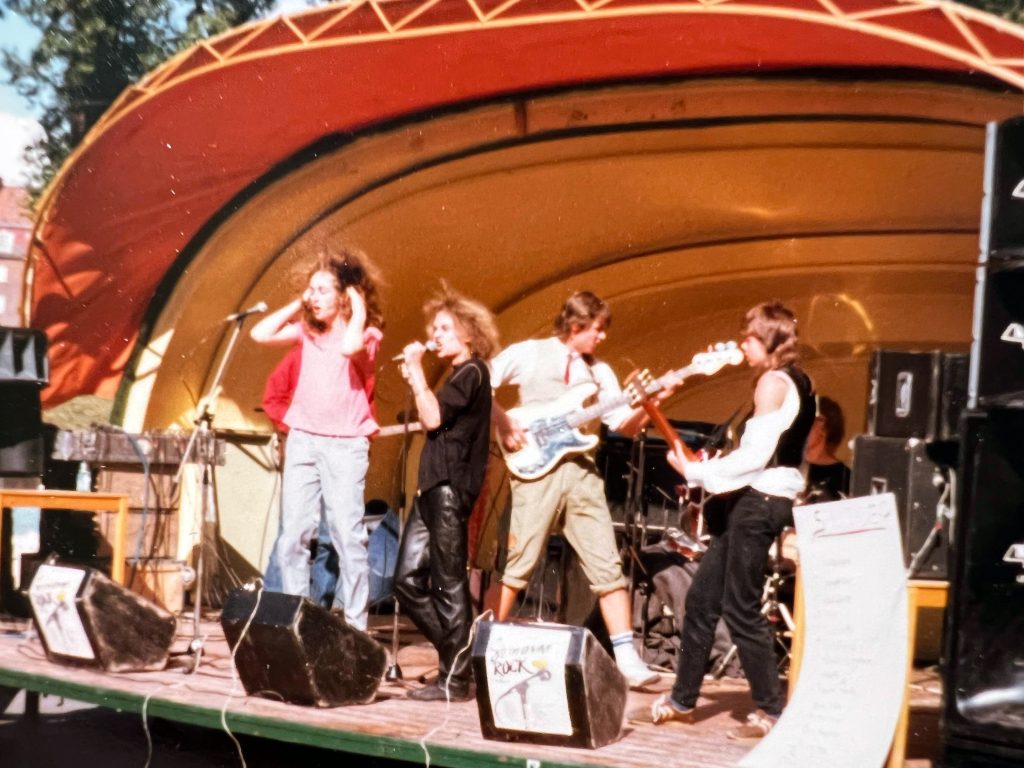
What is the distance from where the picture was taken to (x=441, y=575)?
16.5ft

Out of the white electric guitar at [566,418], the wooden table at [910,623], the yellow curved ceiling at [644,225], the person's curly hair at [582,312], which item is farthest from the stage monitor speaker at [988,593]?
the yellow curved ceiling at [644,225]

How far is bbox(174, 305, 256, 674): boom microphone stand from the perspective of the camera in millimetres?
5535

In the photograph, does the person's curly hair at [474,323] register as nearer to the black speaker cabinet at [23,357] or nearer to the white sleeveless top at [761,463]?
the white sleeveless top at [761,463]

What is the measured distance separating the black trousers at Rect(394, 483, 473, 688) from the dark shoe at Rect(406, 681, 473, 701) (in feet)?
0.06

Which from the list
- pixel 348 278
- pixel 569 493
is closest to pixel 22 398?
pixel 348 278

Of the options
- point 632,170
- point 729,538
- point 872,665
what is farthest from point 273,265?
point 872,665

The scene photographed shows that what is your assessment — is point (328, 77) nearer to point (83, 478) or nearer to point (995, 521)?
point (83, 478)

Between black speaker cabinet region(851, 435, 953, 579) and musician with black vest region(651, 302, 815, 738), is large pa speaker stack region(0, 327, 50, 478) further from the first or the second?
black speaker cabinet region(851, 435, 953, 579)

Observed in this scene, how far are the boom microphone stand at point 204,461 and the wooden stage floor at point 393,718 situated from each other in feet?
0.46

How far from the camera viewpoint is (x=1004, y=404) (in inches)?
146

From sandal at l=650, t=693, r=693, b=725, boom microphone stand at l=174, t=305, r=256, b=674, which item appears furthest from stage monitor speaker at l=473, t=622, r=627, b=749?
boom microphone stand at l=174, t=305, r=256, b=674

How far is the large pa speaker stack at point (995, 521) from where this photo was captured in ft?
12.1

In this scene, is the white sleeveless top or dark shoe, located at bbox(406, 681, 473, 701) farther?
dark shoe, located at bbox(406, 681, 473, 701)

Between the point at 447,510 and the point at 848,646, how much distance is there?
5.52 ft
